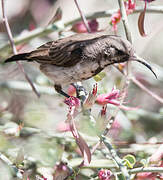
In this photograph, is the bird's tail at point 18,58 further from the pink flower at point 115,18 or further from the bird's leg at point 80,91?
the pink flower at point 115,18

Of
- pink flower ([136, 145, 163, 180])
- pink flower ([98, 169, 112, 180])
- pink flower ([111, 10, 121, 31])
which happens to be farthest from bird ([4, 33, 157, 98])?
pink flower ([98, 169, 112, 180])

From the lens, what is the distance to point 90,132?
165cm

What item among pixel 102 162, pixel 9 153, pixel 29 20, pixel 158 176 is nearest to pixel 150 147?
pixel 102 162

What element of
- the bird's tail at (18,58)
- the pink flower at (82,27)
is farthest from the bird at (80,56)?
the pink flower at (82,27)

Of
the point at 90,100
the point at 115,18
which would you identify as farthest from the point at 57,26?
the point at 90,100

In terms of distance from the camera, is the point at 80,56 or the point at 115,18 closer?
the point at 80,56

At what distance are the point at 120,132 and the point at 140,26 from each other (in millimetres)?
1207

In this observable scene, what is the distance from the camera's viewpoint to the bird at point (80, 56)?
221 centimetres

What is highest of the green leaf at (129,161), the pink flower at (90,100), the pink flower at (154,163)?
the pink flower at (90,100)

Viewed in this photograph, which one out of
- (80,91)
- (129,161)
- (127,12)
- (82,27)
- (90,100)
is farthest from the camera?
(82,27)

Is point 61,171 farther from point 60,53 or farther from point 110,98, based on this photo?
point 60,53

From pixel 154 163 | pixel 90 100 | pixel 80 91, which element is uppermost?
pixel 90 100

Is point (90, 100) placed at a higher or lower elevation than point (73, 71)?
higher

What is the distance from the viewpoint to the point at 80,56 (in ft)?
7.63
